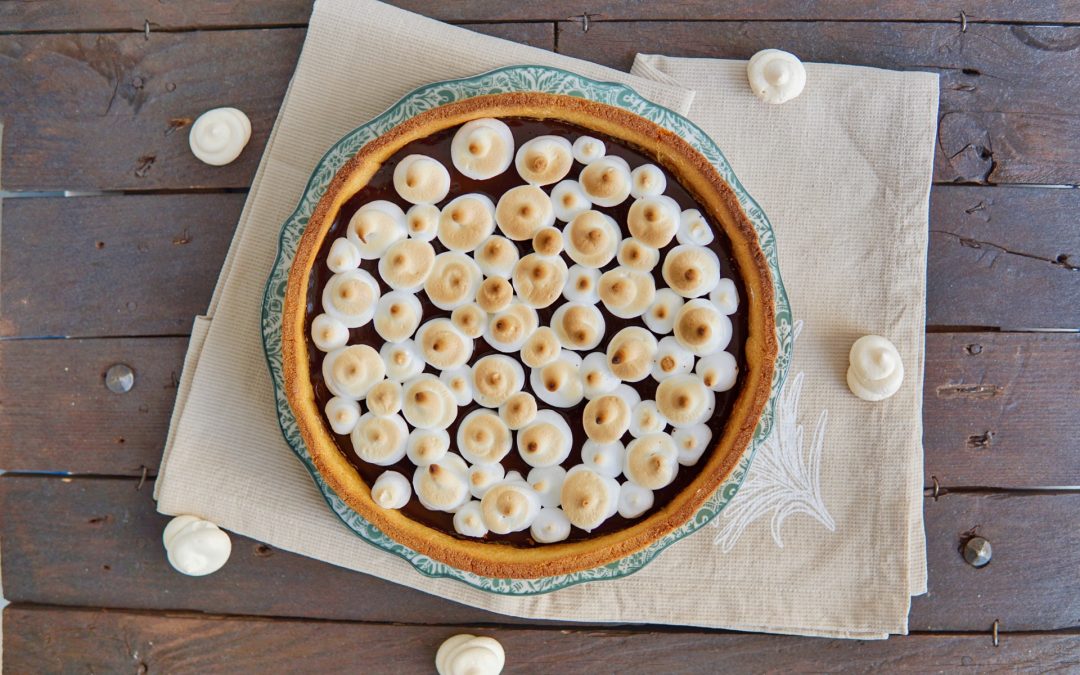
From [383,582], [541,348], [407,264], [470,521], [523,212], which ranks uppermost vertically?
[523,212]

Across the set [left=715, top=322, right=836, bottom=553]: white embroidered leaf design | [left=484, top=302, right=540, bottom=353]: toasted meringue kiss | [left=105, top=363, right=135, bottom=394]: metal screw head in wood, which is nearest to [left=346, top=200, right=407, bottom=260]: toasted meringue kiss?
[left=484, top=302, right=540, bottom=353]: toasted meringue kiss

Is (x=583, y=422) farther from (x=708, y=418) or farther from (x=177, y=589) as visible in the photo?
(x=177, y=589)

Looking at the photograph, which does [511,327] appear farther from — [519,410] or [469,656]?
[469,656]

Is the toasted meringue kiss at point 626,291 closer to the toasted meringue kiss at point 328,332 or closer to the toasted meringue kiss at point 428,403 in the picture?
the toasted meringue kiss at point 428,403

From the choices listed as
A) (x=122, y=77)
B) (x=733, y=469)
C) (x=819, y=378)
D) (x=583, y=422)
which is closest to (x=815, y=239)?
(x=819, y=378)

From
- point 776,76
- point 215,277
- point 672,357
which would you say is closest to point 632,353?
point 672,357
